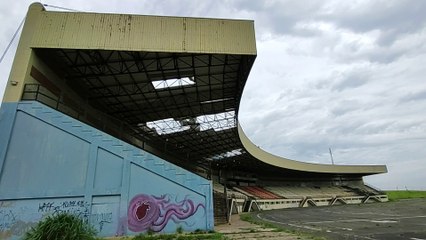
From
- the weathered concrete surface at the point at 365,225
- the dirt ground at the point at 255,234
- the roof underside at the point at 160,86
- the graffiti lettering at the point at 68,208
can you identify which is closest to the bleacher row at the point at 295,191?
the roof underside at the point at 160,86

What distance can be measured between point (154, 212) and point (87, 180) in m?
3.62

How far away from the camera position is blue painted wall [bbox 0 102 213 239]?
14.1 metres

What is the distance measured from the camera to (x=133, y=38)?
16016 millimetres

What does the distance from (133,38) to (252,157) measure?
26.7m

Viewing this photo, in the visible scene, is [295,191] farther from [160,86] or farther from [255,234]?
[255,234]

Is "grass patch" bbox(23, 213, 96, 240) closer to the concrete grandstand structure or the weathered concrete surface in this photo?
the concrete grandstand structure

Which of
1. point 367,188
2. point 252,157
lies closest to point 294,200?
point 252,157

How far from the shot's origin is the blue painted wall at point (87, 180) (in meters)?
14.1

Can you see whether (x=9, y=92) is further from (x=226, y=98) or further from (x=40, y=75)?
Result: (x=226, y=98)

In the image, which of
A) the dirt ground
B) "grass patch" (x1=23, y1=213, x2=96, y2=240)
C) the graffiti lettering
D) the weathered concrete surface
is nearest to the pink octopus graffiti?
the graffiti lettering

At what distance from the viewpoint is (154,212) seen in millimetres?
14695

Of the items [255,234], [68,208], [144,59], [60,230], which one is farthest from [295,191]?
[60,230]

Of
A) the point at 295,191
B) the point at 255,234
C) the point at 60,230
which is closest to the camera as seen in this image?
the point at 60,230

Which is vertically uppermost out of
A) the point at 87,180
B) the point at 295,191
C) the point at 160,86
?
the point at 160,86
